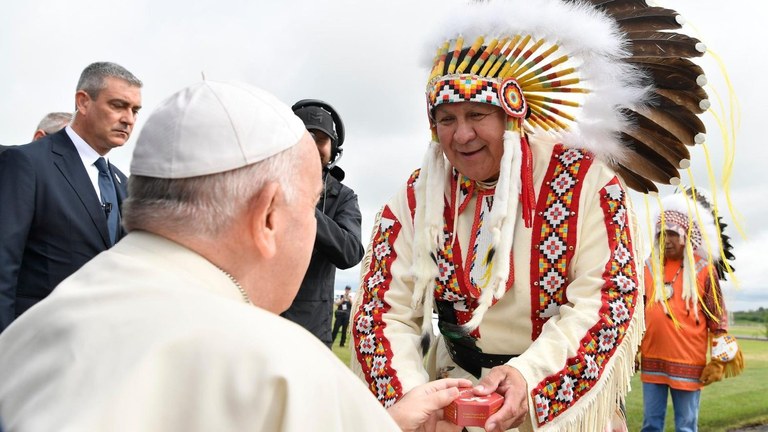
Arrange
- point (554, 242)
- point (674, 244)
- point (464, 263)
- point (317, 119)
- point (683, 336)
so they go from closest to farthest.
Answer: point (554, 242)
point (464, 263)
point (317, 119)
point (683, 336)
point (674, 244)

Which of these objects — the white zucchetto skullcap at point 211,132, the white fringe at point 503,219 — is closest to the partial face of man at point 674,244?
the white fringe at point 503,219

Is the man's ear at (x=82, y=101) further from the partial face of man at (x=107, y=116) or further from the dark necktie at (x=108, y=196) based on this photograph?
the dark necktie at (x=108, y=196)

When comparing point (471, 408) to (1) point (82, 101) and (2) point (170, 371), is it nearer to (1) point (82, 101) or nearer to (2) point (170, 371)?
(2) point (170, 371)

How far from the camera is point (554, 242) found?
271 centimetres

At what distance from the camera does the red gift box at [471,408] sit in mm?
2330

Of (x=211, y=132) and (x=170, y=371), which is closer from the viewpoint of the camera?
(x=170, y=371)

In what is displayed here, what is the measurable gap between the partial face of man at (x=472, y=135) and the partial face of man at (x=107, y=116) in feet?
6.87

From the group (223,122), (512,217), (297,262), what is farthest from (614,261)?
(223,122)

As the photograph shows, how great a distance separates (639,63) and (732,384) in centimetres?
1041

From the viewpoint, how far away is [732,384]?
37.9 ft

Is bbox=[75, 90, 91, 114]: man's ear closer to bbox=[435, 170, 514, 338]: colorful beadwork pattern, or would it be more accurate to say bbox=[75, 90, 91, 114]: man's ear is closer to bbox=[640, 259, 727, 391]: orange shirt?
bbox=[435, 170, 514, 338]: colorful beadwork pattern

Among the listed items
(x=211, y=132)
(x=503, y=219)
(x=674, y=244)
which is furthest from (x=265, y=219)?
(x=674, y=244)

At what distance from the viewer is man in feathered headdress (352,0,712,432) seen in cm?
259

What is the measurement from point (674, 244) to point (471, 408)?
5.34 metres
